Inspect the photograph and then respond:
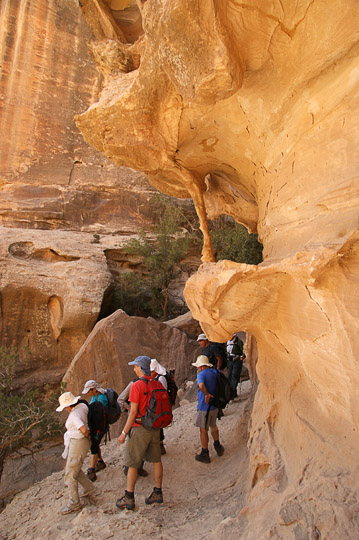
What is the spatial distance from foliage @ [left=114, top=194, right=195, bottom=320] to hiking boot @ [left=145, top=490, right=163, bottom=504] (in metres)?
8.90

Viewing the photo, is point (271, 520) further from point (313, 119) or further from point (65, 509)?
point (313, 119)

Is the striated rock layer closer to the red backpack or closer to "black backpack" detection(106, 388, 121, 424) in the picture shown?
the red backpack

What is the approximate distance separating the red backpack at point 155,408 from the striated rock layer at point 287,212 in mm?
724

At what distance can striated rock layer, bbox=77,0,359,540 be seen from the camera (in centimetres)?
207

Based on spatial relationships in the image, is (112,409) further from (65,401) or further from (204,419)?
(204,419)

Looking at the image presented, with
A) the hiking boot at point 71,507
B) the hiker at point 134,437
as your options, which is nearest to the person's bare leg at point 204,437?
the hiker at point 134,437

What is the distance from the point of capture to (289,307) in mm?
2600

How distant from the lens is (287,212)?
109 inches

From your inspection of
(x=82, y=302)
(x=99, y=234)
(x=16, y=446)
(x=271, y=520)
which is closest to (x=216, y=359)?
(x=271, y=520)

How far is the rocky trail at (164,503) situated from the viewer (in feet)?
9.30

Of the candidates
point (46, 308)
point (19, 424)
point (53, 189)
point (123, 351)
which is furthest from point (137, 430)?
point (53, 189)

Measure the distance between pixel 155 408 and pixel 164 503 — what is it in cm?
94

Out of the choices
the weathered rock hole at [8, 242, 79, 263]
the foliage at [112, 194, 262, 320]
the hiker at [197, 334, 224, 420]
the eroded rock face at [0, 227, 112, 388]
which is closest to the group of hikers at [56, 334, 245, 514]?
the hiker at [197, 334, 224, 420]

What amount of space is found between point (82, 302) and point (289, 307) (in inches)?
328
